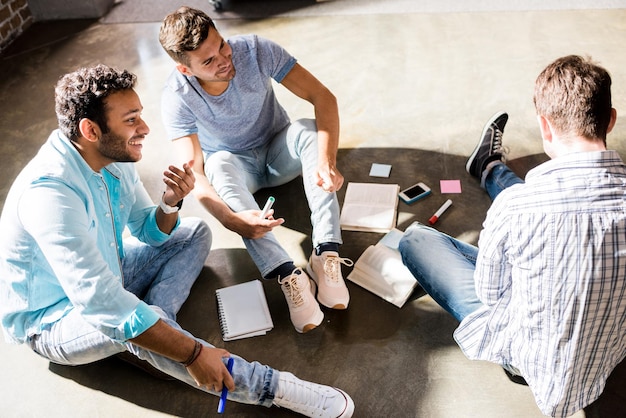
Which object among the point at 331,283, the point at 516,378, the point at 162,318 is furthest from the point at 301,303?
the point at 516,378

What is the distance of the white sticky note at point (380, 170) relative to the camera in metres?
2.89

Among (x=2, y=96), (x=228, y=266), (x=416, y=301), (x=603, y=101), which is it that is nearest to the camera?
(x=603, y=101)

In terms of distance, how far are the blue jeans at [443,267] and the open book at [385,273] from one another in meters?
0.21

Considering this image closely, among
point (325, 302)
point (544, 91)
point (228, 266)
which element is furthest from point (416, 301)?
point (544, 91)

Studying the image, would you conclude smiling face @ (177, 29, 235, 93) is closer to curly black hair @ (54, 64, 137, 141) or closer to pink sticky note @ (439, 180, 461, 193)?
curly black hair @ (54, 64, 137, 141)

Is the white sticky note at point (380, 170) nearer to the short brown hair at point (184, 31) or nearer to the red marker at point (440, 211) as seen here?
the red marker at point (440, 211)

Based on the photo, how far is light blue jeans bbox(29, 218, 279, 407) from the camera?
1863 millimetres

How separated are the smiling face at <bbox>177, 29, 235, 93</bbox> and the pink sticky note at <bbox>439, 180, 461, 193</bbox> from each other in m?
1.10

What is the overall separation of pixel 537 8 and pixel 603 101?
2895 mm

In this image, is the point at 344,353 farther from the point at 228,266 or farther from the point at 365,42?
the point at 365,42

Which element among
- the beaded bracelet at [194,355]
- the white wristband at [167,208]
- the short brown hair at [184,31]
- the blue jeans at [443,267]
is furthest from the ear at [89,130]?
the blue jeans at [443,267]

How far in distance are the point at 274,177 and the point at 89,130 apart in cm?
104

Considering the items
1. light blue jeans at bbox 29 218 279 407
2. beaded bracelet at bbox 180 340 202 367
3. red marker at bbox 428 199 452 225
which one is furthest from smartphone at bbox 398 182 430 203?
beaded bracelet at bbox 180 340 202 367

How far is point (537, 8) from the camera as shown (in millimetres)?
4066
